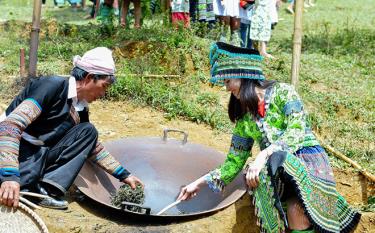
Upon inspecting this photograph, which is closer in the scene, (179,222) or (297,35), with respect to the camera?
(179,222)

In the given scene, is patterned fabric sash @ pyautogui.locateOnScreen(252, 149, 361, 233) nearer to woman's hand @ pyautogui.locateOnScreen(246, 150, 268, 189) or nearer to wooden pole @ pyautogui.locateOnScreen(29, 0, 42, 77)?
woman's hand @ pyautogui.locateOnScreen(246, 150, 268, 189)

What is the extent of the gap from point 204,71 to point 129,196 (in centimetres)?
299

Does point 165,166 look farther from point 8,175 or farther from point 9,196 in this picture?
point 9,196

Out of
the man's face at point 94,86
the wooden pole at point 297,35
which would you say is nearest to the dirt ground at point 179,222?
the man's face at point 94,86

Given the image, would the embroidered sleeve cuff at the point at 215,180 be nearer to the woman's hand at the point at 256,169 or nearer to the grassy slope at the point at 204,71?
the woman's hand at the point at 256,169

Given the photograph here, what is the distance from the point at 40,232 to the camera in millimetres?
2561

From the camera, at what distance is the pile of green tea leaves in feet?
11.3

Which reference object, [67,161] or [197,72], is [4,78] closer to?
[197,72]

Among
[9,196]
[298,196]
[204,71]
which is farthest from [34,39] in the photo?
[298,196]

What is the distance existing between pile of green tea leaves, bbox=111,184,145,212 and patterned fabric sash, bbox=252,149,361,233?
896 mm

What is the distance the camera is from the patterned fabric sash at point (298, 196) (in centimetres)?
278

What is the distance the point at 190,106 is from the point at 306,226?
2529 mm

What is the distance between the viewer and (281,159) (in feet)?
9.18

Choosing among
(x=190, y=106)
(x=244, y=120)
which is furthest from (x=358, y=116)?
(x=244, y=120)
